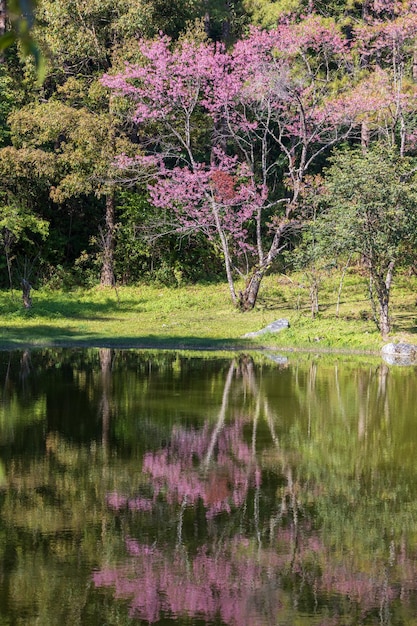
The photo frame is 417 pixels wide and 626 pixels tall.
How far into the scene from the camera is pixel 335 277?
1342 inches

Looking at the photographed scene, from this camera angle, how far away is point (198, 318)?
95.8 feet

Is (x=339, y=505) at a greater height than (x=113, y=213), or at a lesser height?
lesser

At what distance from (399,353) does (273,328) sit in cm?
415

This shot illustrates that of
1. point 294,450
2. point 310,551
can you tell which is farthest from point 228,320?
point 310,551

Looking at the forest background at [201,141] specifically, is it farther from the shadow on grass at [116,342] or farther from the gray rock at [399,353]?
the shadow on grass at [116,342]

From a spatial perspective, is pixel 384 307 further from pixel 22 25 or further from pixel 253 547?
pixel 22 25

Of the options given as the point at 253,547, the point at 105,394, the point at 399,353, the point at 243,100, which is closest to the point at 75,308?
the point at 243,100

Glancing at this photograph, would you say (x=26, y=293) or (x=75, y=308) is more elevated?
(x=26, y=293)

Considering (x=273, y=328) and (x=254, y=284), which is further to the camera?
(x=254, y=284)

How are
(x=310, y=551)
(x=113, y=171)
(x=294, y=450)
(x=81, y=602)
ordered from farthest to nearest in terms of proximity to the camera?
(x=113, y=171), (x=294, y=450), (x=310, y=551), (x=81, y=602)

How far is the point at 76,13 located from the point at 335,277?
40.0 feet

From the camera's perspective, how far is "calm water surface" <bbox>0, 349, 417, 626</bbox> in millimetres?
6922

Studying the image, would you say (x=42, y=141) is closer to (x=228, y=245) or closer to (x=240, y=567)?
(x=228, y=245)

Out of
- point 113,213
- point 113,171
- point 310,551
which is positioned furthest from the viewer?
point 113,213
